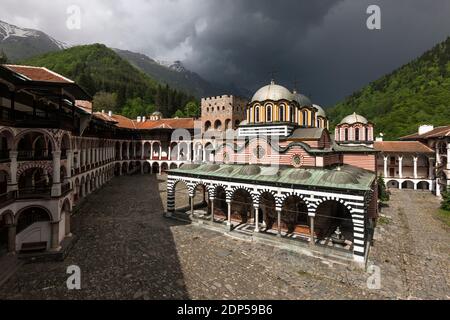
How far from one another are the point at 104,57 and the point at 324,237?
146 m

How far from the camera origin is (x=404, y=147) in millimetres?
42969

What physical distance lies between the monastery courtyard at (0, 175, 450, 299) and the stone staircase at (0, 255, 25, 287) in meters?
0.28

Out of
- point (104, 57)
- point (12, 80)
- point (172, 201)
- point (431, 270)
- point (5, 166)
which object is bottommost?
point (431, 270)

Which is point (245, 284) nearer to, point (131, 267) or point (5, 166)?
point (131, 267)

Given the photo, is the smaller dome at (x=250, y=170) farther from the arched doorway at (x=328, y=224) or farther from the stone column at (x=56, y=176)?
the stone column at (x=56, y=176)

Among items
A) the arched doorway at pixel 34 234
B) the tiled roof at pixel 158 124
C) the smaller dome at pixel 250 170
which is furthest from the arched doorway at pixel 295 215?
the tiled roof at pixel 158 124

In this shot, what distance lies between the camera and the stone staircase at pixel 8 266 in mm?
12420

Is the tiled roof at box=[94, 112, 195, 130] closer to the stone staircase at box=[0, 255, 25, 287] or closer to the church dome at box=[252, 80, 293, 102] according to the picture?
the church dome at box=[252, 80, 293, 102]

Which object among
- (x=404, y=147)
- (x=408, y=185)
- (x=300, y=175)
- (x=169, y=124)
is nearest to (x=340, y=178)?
(x=300, y=175)

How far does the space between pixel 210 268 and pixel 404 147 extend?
1691 inches

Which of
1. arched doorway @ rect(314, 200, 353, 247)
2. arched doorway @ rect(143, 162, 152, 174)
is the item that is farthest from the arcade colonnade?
arched doorway @ rect(143, 162, 152, 174)

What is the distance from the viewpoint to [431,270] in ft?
46.2

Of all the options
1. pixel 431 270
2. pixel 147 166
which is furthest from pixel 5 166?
pixel 147 166
